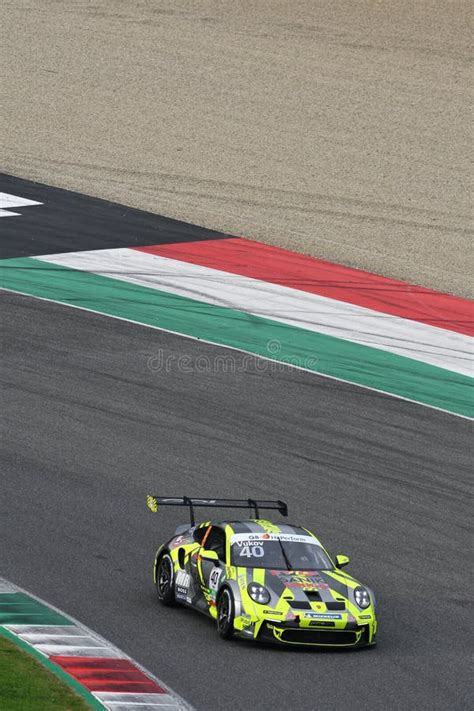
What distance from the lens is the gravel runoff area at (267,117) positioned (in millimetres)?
32000

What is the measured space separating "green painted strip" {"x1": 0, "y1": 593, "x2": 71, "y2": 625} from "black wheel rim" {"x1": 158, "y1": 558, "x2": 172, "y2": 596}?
4.23ft

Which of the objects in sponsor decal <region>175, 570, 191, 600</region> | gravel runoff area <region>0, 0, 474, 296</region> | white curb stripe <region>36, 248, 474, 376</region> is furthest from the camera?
gravel runoff area <region>0, 0, 474, 296</region>

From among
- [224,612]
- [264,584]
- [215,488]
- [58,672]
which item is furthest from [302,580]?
[215,488]

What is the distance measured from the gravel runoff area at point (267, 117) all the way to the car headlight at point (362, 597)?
15199mm

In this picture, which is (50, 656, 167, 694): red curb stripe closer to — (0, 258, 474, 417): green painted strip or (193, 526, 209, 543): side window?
(193, 526, 209, 543): side window

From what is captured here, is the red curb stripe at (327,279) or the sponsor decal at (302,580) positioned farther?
the red curb stripe at (327,279)

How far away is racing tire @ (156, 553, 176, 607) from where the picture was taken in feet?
49.1

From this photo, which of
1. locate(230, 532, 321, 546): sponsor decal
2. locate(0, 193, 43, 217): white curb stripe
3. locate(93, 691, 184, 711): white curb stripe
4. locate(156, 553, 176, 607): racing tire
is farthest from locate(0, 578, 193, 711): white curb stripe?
locate(0, 193, 43, 217): white curb stripe

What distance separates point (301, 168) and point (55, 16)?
15.7 m

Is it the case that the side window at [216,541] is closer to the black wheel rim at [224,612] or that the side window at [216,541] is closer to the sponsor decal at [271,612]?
the black wheel rim at [224,612]

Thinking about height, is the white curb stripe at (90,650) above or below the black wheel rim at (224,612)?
below

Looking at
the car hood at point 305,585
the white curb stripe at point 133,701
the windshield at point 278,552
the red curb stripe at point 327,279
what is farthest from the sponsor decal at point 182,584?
the red curb stripe at point 327,279

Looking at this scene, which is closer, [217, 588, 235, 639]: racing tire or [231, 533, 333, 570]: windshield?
[217, 588, 235, 639]: racing tire

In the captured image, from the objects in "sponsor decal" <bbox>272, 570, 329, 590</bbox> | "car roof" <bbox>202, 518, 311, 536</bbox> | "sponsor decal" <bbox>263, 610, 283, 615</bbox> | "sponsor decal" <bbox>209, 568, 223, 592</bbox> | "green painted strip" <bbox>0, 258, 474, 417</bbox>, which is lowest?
"sponsor decal" <bbox>263, 610, 283, 615</bbox>
